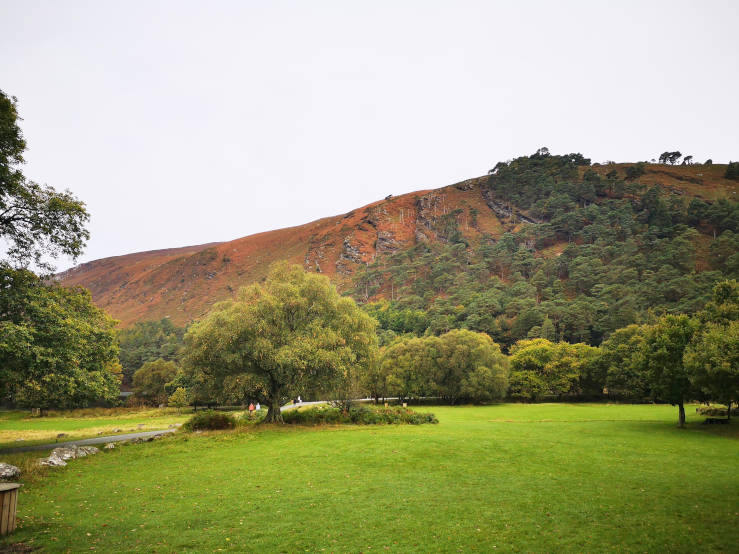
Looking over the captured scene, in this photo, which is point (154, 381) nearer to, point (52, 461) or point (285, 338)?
point (285, 338)

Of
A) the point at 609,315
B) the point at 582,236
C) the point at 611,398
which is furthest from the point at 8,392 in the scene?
the point at 582,236

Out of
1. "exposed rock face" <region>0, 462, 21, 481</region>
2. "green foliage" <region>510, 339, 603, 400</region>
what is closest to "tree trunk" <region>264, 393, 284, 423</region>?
"exposed rock face" <region>0, 462, 21, 481</region>

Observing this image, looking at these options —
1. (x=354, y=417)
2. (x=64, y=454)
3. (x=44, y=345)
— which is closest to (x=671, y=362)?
(x=354, y=417)

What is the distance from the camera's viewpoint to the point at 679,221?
146500mm

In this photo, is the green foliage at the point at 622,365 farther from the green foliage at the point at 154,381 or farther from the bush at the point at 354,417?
the green foliage at the point at 154,381

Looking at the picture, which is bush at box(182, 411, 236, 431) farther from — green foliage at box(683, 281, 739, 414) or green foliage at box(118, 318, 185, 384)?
green foliage at box(118, 318, 185, 384)

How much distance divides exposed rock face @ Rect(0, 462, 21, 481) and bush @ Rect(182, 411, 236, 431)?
14475 millimetres

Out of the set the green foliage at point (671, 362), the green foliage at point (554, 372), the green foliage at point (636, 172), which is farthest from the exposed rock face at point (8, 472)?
the green foliage at point (636, 172)

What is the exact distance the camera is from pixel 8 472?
15.0 meters

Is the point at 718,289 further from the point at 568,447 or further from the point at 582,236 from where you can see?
the point at 582,236

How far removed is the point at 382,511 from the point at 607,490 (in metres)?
7.76

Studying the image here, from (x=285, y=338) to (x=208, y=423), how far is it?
8.20 m

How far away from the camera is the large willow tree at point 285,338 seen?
96.6 feet

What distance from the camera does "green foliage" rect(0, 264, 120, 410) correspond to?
18.2 meters
